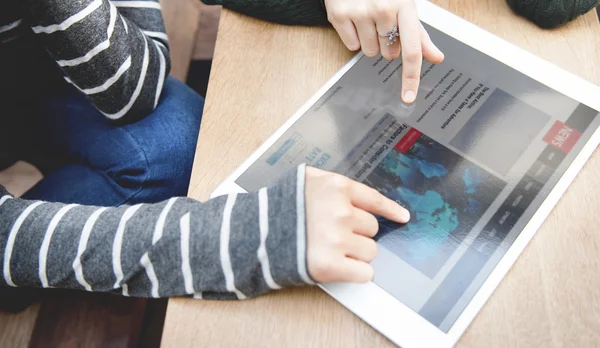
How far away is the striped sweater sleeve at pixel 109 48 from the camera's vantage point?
482 millimetres

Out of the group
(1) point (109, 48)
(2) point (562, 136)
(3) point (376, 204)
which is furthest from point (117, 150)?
(2) point (562, 136)

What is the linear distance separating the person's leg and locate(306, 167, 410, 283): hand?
282 mm

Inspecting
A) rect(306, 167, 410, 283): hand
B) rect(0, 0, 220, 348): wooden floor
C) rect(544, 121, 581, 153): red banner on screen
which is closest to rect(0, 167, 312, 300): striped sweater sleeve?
rect(306, 167, 410, 283): hand

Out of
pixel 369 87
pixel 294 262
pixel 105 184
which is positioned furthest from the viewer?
pixel 105 184

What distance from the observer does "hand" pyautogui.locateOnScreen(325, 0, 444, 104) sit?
1.53ft

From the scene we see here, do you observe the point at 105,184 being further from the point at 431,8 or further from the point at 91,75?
the point at 431,8

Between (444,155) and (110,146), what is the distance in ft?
1.41

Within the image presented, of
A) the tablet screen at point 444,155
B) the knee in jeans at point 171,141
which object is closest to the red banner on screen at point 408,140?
the tablet screen at point 444,155

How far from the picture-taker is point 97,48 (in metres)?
0.50

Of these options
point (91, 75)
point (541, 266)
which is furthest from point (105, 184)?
point (541, 266)

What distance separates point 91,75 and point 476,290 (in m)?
0.46

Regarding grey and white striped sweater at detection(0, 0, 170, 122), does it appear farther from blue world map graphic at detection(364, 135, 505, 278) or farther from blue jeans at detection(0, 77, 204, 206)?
blue world map graphic at detection(364, 135, 505, 278)

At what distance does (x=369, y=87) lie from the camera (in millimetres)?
477

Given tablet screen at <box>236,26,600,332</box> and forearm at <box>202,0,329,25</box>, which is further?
forearm at <box>202,0,329,25</box>
